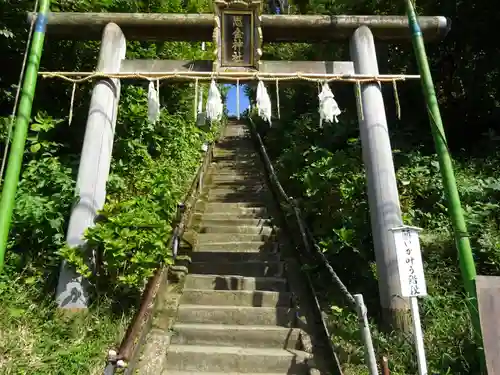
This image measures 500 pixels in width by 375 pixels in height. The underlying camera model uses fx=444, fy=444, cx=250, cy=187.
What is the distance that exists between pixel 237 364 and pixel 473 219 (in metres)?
3.92

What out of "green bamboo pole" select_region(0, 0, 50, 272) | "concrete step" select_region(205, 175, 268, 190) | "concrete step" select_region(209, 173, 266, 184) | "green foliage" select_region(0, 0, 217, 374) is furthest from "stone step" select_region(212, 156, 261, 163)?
"green bamboo pole" select_region(0, 0, 50, 272)

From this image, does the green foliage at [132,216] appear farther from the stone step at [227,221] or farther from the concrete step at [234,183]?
the concrete step at [234,183]

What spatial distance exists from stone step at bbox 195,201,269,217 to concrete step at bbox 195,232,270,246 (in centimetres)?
102

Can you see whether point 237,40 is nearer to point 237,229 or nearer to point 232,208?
point 237,229

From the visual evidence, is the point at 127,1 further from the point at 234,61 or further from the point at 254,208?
the point at 254,208

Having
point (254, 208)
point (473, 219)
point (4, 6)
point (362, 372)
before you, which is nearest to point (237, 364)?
point (362, 372)

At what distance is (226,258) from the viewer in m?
7.48

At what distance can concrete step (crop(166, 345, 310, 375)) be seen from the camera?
5156 mm

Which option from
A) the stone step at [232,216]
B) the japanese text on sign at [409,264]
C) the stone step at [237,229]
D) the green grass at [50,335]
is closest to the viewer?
the japanese text on sign at [409,264]

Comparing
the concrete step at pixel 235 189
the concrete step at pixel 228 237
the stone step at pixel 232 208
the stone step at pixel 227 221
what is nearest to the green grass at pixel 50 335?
the concrete step at pixel 228 237

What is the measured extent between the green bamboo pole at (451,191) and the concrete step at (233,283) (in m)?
2.67

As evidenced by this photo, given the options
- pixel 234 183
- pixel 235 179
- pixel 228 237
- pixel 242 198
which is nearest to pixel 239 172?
pixel 235 179

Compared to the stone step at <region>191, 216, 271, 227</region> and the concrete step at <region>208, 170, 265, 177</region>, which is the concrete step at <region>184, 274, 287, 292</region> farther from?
the concrete step at <region>208, 170, 265, 177</region>

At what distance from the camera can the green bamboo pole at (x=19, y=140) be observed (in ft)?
12.7
